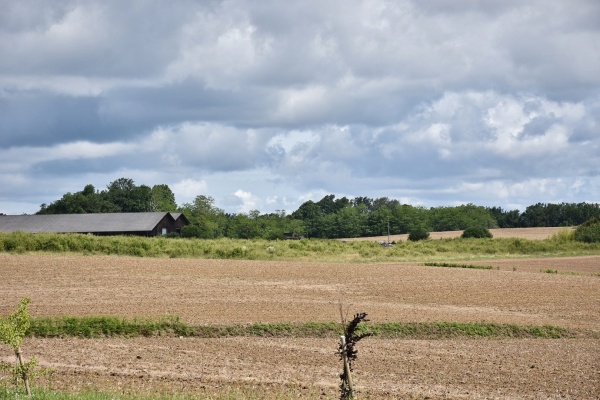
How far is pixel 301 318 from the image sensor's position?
2805 cm

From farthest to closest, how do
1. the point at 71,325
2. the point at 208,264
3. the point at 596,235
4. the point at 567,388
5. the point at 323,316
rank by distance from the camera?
the point at 596,235, the point at 208,264, the point at 323,316, the point at 71,325, the point at 567,388

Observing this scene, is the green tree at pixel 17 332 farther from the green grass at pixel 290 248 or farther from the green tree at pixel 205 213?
the green tree at pixel 205 213

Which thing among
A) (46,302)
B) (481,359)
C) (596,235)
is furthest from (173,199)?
(481,359)

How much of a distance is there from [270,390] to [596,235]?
74.5 meters

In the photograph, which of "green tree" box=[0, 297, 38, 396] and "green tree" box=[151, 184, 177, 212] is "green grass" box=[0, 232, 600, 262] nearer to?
"green tree" box=[0, 297, 38, 396]

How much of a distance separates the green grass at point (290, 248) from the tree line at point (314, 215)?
48219mm

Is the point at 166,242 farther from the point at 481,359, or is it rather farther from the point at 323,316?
the point at 481,359

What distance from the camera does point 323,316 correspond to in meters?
28.7

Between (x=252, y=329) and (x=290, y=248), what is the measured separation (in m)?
41.4

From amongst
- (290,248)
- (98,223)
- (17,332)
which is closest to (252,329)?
(17,332)

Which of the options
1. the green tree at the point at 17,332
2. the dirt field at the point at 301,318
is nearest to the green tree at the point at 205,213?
the dirt field at the point at 301,318

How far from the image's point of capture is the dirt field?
58.1 feet

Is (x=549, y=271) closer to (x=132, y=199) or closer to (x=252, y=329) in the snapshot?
(x=252, y=329)

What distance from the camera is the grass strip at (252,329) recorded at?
83.4 ft
